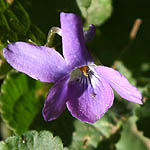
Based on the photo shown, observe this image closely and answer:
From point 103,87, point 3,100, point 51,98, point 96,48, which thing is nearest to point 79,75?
point 103,87

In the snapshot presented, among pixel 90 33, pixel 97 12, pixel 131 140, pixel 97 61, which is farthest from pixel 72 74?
pixel 131 140

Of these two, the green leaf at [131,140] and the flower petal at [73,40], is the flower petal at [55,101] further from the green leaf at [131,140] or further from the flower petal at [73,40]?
the green leaf at [131,140]

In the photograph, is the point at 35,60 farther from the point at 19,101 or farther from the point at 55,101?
the point at 19,101

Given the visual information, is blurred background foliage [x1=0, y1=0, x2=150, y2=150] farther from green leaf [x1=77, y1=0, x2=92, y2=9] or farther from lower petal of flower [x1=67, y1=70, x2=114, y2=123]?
lower petal of flower [x1=67, y1=70, x2=114, y2=123]

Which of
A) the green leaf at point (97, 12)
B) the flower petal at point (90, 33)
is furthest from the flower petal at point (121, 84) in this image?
the green leaf at point (97, 12)

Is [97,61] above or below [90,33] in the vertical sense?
below
